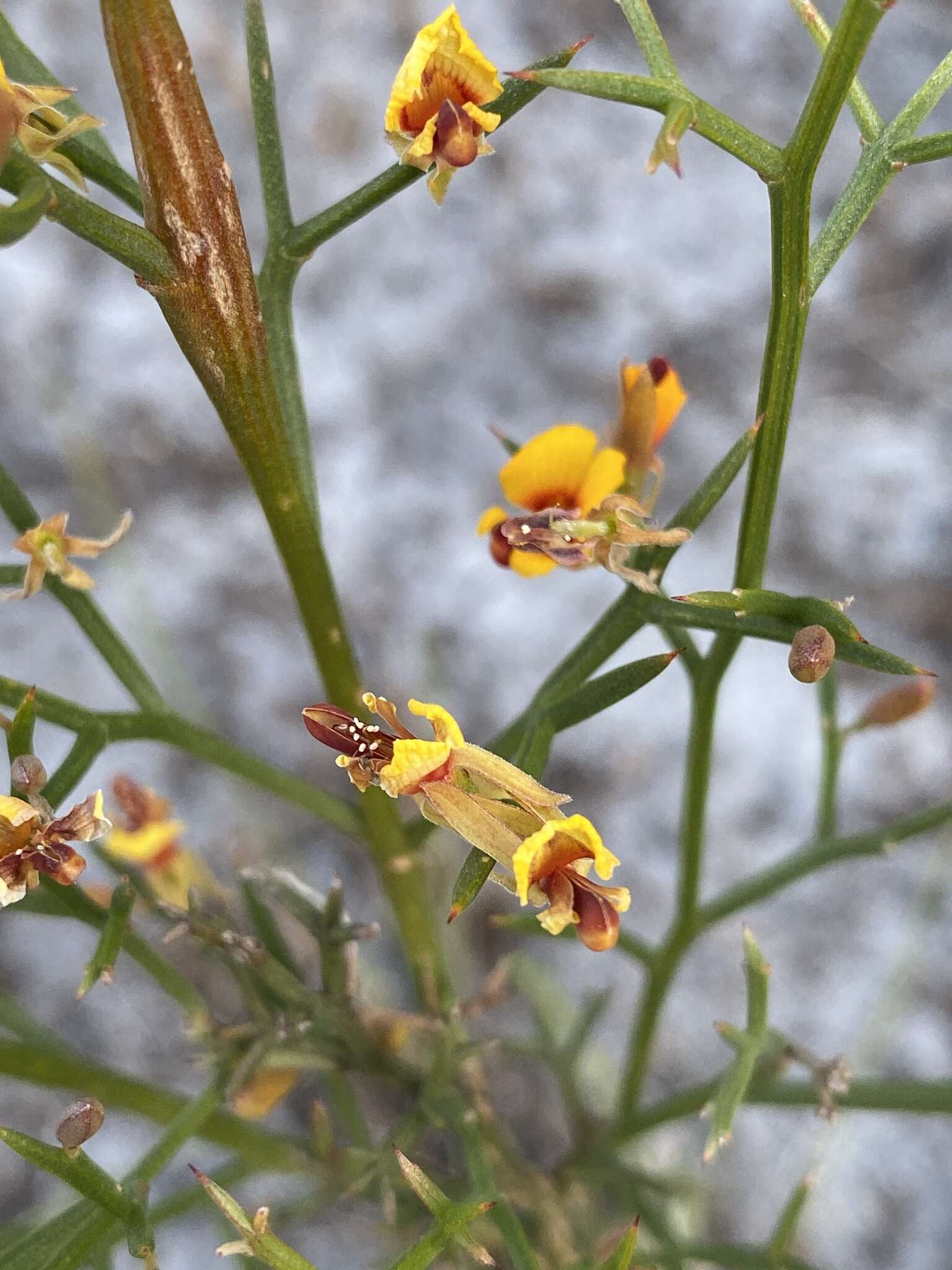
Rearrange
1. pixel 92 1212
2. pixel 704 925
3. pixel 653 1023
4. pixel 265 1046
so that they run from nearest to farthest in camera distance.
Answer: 1. pixel 92 1212
2. pixel 265 1046
3. pixel 704 925
4. pixel 653 1023

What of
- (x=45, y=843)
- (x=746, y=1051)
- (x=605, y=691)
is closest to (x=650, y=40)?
(x=605, y=691)

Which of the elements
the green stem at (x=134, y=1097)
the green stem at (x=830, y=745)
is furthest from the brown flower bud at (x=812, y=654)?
the green stem at (x=134, y=1097)

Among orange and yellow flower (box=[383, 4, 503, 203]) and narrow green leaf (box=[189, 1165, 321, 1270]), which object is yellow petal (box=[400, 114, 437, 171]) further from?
narrow green leaf (box=[189, 1165, 321, 1270])

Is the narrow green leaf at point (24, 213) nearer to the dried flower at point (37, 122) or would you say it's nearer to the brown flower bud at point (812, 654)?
the dried flower at point (37, 122)

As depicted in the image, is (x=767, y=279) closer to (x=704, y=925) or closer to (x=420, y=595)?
(x=420, y=595)

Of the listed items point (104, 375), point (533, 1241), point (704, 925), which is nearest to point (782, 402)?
point (704, 925)

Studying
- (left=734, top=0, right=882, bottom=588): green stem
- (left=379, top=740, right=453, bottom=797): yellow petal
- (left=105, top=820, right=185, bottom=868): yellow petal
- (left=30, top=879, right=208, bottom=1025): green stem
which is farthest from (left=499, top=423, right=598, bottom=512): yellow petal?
(left=105, top=820, right=185, bottom=868): yellow petal
